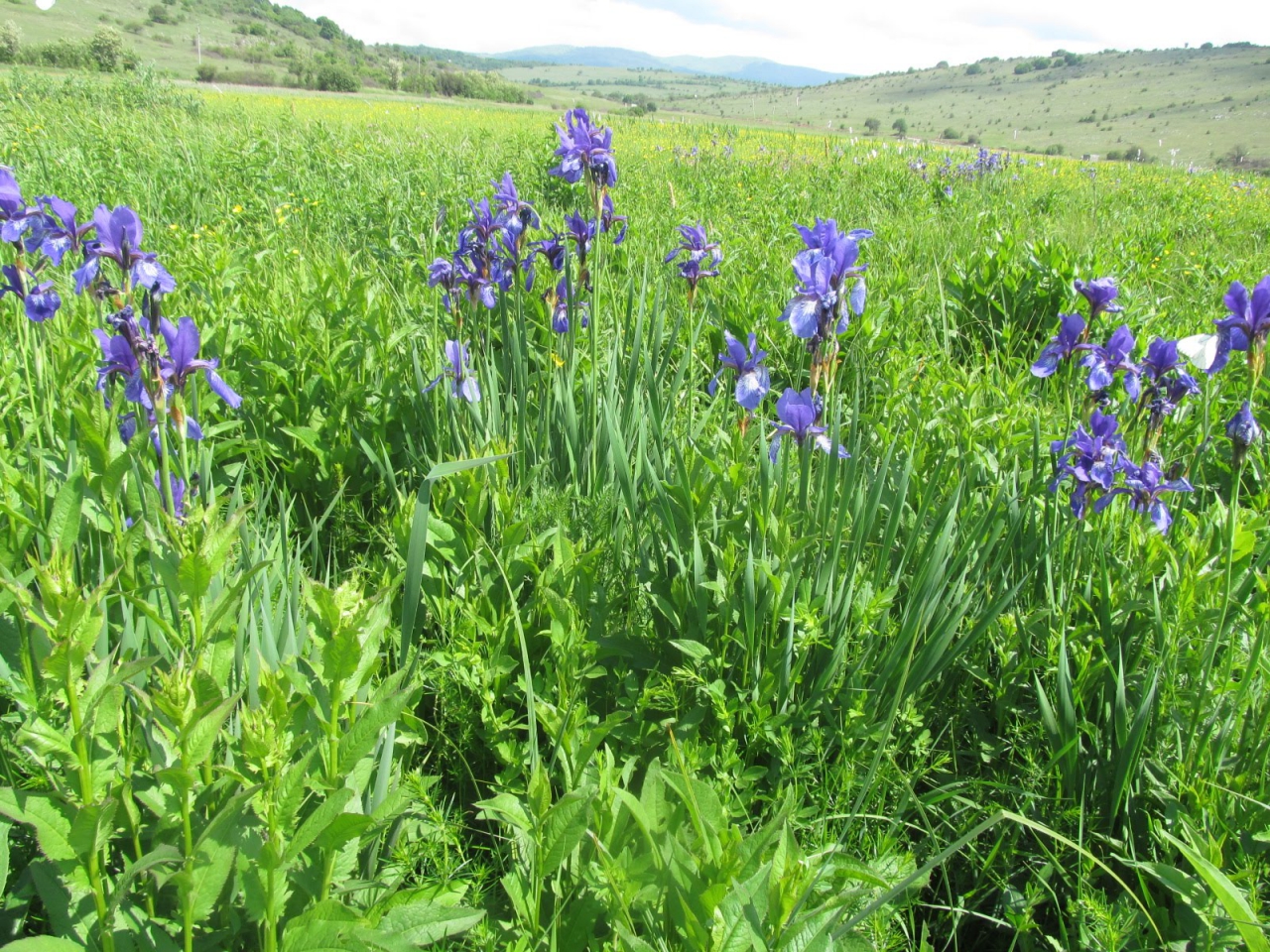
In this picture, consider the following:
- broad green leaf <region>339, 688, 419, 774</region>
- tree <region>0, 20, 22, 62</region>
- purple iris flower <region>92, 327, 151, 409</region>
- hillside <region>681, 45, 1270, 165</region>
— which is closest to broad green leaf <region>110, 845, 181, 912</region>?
broad green leaf <region>339, 688, 419, 774</region>

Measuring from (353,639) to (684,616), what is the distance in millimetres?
933

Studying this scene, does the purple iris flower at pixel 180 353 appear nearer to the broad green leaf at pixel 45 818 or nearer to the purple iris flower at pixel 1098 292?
the broad green leaf at pixel 45 818

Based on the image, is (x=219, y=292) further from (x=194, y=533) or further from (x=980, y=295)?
(x=980, y=295)

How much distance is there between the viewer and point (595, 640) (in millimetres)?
1695

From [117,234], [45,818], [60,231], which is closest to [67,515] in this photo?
[45,818]

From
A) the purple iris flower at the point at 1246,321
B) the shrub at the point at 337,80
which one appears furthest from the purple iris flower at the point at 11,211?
the shrub at the point at 337,80

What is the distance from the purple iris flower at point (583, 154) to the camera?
2365 mm

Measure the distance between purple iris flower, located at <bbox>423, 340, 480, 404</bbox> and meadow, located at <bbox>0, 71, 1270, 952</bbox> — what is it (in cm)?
1

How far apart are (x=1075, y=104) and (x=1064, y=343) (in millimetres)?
102740

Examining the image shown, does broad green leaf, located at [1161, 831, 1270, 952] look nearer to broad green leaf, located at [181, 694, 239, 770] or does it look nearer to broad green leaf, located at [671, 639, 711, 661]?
broad green leaf, located at [671, 639, 711, 661]

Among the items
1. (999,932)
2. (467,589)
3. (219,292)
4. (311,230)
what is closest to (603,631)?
(467,589)

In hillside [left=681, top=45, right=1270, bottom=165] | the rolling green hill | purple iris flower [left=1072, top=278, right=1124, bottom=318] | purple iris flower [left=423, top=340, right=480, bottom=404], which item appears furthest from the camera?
hillside [left=681, top=45, right=1270, bottom=165]

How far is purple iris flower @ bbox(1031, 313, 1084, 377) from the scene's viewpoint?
1974mm

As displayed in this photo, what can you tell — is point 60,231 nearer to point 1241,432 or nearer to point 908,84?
point 1241,432
